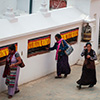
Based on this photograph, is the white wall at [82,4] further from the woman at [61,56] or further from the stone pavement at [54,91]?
the stone pavement at [54,91]

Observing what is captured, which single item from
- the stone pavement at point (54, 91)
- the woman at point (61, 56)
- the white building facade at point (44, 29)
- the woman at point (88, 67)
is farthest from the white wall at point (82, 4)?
the woman at point (88, 67)

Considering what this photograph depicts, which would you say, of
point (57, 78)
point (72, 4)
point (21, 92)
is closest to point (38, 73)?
point (57, 78)

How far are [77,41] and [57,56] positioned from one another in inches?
86.1

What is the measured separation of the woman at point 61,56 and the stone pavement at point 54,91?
0.27 metres

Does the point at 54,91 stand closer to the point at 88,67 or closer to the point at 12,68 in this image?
the point at 88,67

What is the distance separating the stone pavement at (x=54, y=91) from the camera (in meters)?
10.7

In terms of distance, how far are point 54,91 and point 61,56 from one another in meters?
1.32

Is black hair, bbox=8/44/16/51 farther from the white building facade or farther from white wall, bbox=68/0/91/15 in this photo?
white wall, bbox=68/0/91/15

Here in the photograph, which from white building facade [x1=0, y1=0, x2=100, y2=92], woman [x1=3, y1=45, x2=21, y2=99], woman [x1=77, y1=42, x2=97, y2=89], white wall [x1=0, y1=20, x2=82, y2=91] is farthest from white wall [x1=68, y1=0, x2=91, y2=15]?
woman [x1=3, y1=45, x2=21, y2=99]

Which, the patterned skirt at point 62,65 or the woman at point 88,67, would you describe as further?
the patterned skirt at point 62,65

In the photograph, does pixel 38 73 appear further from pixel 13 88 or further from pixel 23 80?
pixel 13 88

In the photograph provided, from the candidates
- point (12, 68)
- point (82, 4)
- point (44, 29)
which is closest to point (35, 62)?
point (44, 29)

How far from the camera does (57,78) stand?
484 inches

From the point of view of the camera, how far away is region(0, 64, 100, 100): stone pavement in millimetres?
10680
